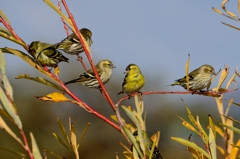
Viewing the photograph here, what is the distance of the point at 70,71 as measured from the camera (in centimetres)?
2352

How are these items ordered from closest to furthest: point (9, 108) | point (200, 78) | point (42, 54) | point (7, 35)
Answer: point (9, 108), point (7, 35), point (42, 54), point (200, 78)

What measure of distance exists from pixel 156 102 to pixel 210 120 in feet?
90.3

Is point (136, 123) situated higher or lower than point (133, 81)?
higher

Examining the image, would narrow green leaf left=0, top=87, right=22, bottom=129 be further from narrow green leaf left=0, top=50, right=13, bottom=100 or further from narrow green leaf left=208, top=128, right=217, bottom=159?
narrow green leaf left=208, top=128, right=217, bottom=159

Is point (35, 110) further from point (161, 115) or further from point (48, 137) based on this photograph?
point (161, 115)

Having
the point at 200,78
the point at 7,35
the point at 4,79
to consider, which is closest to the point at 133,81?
the point at 200,78

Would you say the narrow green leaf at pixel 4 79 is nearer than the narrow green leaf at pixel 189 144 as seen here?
Yes

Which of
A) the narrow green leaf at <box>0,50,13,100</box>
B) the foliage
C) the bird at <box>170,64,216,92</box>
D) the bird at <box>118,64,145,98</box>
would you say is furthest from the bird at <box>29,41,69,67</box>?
the bird at <box>170,64,216,92</box>

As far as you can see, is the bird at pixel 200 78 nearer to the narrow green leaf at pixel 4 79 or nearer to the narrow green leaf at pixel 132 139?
the narrow green leaf at pixel 132 139

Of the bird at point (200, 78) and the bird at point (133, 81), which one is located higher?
the bird at point (133, 81)

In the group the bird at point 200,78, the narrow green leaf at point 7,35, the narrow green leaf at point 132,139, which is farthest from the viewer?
the bird at point 200,78

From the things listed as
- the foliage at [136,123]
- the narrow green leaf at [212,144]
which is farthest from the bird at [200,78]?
the narrow green leaf at [212,144]

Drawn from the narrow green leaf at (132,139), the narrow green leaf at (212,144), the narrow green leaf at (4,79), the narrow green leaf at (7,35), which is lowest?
the narrow green leaf at (212,144)

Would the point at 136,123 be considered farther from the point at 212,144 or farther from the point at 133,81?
the point at 133,81
